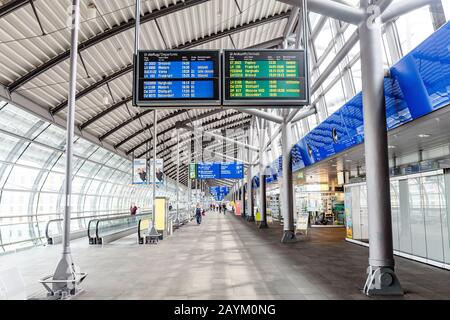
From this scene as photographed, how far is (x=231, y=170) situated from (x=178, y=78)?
25.6m

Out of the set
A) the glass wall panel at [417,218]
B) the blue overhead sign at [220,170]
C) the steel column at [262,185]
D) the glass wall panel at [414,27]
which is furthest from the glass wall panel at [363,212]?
the blue overhead sign at [220,170]

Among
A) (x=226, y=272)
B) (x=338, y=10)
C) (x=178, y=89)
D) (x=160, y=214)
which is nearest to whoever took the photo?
(x=338, y=10)

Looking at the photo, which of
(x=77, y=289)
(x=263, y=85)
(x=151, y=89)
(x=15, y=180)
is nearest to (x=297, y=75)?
(x=263, y=85)

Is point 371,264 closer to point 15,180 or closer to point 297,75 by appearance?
point 297,75

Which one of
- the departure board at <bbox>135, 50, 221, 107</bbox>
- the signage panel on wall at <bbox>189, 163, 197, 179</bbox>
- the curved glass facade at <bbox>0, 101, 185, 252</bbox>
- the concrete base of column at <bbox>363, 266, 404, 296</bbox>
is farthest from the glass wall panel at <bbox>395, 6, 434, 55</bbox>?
the signage panel on wall at <bbox>189, 163, 197, 179</bbox>

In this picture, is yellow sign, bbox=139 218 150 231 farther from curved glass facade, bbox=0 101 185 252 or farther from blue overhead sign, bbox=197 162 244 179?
blue overhead sign, bbox=197 162 244 179

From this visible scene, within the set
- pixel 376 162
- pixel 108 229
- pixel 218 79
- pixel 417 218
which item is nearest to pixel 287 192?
pixel 417 218

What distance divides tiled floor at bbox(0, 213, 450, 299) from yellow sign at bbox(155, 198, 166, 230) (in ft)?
15.8

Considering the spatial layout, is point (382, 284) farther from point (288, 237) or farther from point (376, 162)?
point (288, 237)

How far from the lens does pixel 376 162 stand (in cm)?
799

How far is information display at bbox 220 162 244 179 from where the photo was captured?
3362 centimetres

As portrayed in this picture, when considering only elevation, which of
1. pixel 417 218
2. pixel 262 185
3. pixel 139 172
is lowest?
pixel 417 218

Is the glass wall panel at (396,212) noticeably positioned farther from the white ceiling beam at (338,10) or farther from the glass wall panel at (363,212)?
the white ceiling beam at (338,10)

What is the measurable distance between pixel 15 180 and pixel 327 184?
69.8 feet
